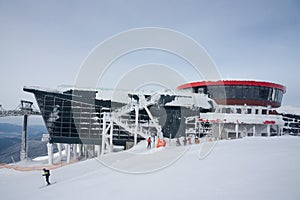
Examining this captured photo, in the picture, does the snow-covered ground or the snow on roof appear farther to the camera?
the snow on roof

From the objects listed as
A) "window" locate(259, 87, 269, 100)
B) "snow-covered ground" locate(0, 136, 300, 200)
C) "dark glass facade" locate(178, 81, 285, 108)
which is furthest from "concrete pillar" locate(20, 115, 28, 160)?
"window" locate(259, 87, 269, 100)

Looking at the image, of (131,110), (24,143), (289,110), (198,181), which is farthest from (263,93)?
(24,143)

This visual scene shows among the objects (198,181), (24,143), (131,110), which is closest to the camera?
(198,181)

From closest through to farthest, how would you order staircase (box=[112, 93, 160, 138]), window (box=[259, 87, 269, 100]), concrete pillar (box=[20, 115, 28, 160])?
staircase (box=[112, 93, 160, 138]) < window (box=[259, 87, 269, 100]) < concrete pillar (box=[20, 115, 28, 160])

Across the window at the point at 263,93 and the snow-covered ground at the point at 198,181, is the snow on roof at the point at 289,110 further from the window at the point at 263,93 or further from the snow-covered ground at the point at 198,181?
the snow-covered ground at the point at 198,181

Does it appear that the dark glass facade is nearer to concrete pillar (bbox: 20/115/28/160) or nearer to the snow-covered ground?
the snow-covered ground

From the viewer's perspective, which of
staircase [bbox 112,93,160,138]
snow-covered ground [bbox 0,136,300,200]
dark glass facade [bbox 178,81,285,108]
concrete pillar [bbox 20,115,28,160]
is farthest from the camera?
concrete pillar [bbox 20,115,28,160]

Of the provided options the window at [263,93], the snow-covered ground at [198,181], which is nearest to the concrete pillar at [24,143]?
the snow-covered ground at [198,181]

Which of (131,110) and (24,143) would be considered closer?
(131,110)

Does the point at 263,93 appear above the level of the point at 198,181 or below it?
above

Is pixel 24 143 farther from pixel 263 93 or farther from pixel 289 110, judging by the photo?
pixel 289 110

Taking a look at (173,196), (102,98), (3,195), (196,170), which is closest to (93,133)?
(102,98)

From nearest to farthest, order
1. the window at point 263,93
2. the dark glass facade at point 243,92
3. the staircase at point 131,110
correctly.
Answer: the staircase at point 131,110, the dark glass facade at point 243,92, the window at point 263,93

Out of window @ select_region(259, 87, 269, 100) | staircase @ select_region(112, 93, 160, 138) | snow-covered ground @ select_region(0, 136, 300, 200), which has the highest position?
window @ select_region(259, 87, 269, 100)
